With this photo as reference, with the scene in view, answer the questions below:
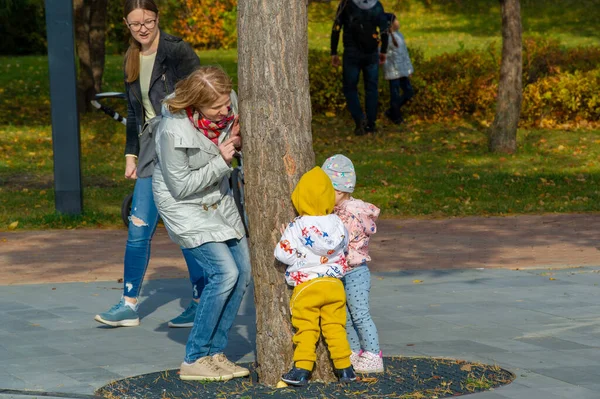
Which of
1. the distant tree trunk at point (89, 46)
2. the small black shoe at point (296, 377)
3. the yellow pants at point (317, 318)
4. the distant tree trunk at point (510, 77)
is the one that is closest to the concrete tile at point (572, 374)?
the yellow pants at point (317, 318)

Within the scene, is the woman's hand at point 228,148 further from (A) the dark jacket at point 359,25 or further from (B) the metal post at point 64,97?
(A) the dark jacket at point 359,25

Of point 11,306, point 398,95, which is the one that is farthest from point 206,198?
point 398,95

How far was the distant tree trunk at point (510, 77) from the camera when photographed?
14.4 meters

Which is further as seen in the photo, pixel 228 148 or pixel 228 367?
pixel 228 367

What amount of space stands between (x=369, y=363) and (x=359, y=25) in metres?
10.5

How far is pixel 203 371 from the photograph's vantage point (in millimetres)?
5188

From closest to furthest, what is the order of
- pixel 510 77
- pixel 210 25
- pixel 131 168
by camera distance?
pixel 131 168 < pixel 510 77 < pixel 210 25

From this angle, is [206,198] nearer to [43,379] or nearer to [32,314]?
[43,379]

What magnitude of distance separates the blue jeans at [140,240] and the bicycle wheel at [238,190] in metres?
0.86

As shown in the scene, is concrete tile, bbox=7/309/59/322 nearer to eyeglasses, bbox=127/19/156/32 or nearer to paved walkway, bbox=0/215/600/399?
paved walkway, bbox=0/215/600/399

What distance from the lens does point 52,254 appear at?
914cm

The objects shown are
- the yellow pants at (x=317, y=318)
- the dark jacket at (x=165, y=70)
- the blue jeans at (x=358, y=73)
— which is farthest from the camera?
the blue jeans at (x=358, y=73)

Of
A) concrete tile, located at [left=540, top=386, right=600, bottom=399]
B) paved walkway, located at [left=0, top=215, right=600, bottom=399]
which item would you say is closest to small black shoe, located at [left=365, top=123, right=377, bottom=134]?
paved walkway, located at [left=0, top=215, right=600, bottom=399]

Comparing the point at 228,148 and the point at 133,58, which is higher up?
the point at 133,58
